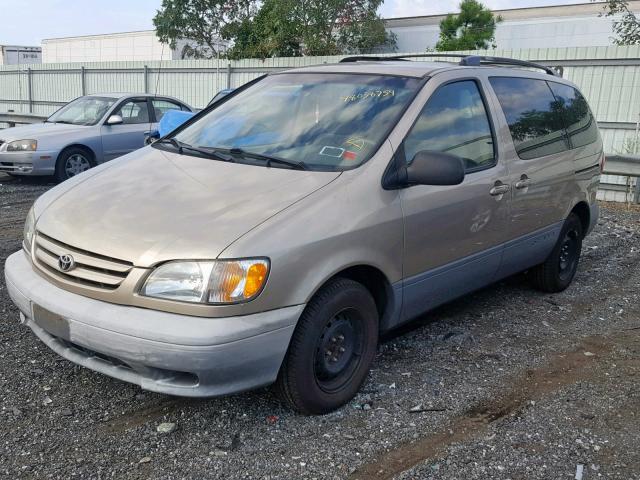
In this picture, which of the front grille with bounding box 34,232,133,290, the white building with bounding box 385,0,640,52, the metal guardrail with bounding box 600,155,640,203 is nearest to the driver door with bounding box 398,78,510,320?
the front grille with bounding box 34,232,133,290

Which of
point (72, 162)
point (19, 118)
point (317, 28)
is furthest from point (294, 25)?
point (72, 162)

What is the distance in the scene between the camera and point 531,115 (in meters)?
4.82

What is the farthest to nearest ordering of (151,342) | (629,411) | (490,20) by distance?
(490,20), (629,411), (151,342)

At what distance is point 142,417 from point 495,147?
2799mm

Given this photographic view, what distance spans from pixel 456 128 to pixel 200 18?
2870cm

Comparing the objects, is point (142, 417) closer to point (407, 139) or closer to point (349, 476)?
point (349, 476)

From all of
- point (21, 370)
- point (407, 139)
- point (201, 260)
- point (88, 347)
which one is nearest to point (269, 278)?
point (201, 260)

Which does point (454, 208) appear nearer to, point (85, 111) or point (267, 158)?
point (267, 158)

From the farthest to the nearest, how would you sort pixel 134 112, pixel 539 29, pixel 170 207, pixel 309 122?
1. pixel 539 29
2. pixel 134 112
3. pixel 309 122
4. pixel 170 207

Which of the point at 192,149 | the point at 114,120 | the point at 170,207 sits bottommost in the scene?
the point at 114,120

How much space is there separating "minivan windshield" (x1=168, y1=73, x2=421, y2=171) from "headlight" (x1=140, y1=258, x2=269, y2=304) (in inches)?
34.9

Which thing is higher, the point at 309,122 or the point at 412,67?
the point at 412,67

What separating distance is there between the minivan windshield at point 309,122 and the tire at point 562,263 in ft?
7.40

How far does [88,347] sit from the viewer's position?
116 inches
